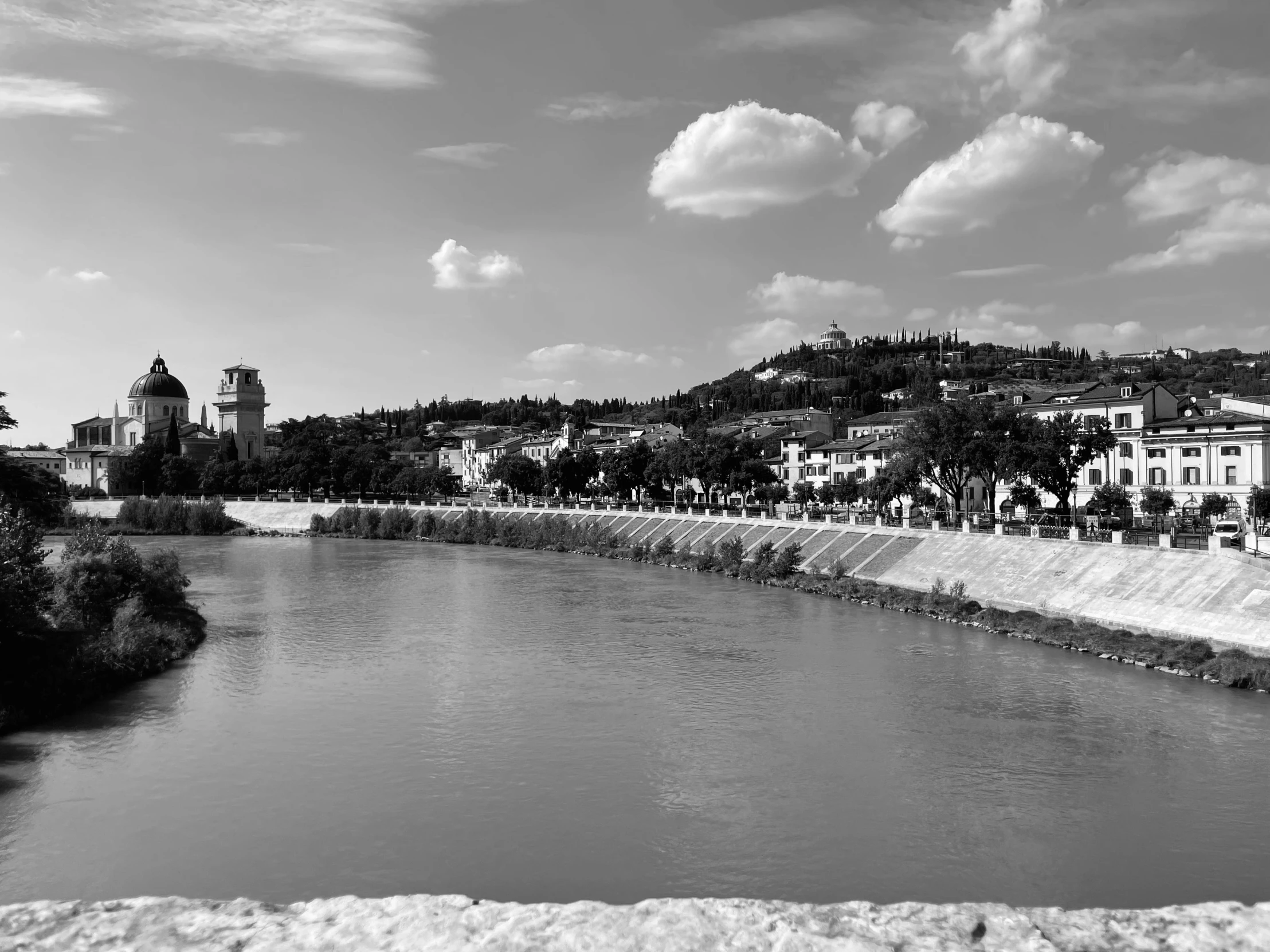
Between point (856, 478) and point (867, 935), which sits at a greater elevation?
point (856, 478)

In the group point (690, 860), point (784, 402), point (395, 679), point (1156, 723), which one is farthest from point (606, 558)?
point (784, 402)

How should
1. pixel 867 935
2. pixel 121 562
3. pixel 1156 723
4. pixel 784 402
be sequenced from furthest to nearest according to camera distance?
pixel 784 402 → pixel 121 562 → pixel 1156 723 → pixel 867 935

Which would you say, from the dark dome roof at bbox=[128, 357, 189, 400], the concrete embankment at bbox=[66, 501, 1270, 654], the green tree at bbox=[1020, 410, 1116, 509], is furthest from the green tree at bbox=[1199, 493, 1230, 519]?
the dark dome roof at bbox=[128, 357, 189, 400]

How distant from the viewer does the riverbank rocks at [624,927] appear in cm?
1001

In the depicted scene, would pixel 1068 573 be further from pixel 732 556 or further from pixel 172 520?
pixel 172 520

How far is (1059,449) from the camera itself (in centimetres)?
5041

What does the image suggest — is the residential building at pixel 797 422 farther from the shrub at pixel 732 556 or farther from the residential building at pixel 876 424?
the shrub at pixel 732 556

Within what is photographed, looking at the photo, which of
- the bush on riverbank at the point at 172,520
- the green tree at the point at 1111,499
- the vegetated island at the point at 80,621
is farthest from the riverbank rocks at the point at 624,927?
the bush on riverbank at the point at 172,520

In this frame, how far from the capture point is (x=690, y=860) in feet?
52.2

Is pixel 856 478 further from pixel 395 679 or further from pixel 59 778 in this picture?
pixel 59 778

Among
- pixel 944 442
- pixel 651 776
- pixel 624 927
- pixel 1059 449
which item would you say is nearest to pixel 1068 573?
pixel 1059 449

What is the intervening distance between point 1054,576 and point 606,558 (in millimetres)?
35334

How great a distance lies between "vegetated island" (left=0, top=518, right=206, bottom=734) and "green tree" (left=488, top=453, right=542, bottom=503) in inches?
2572

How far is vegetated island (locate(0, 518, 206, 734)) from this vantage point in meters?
24.8
